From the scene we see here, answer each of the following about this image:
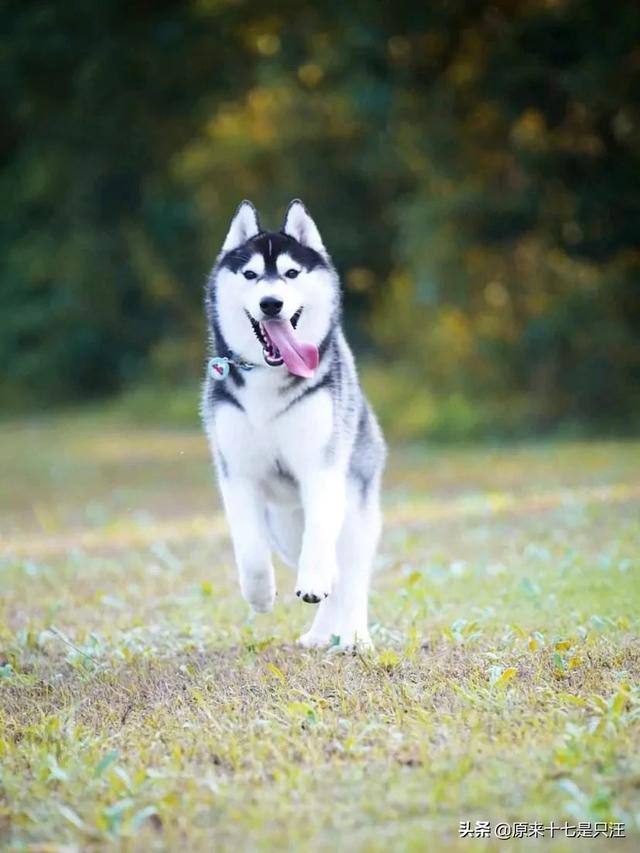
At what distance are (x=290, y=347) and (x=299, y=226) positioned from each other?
67 cm

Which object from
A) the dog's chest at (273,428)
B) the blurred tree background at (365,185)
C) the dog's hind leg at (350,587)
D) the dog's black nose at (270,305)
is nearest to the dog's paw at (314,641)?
the dog's hind leg at (350,587)

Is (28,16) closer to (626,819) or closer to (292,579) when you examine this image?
(292,579)

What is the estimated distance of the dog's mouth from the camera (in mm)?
6145

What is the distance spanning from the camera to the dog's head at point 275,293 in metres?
6.16

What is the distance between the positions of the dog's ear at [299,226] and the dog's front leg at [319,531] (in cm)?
107

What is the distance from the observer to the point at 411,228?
21328 millimetres

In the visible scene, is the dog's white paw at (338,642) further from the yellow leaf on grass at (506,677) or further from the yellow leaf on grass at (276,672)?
the yellow leaf on grass at (506,677)

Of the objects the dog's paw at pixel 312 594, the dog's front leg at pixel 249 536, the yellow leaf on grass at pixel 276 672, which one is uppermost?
the dog's front leg at pixel 249 536

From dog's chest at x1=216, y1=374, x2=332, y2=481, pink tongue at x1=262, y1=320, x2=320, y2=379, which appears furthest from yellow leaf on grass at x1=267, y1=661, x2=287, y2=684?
pink tongue at x1=262, y1=320, x2=320, y2=379

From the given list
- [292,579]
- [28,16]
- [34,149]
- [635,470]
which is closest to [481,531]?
[292,579]

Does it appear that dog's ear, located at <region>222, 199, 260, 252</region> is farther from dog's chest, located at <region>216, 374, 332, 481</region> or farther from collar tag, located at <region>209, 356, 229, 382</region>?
dog's chest, located at <region>216, 374, 332, 481</region>

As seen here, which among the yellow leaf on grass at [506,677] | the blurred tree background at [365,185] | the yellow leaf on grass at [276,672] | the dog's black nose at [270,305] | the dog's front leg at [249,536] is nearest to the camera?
the yellow leaf on grass at [506,677]

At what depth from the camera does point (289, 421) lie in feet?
20.1

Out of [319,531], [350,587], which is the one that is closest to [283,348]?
[319,531]
